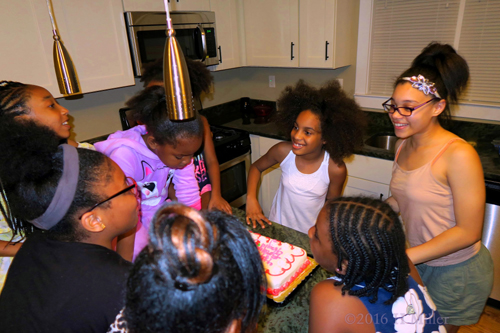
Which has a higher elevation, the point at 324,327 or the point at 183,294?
the point at 183,294

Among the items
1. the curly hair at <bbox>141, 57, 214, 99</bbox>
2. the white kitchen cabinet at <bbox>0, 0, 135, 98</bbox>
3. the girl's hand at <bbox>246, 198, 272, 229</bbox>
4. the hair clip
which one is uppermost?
the white kitchen cabinet at <bbox>0, 0, 135, 98</bbox>

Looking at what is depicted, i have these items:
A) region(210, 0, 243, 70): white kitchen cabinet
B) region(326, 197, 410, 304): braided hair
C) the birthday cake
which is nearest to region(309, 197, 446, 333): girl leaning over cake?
region(326, 197, 410, 304): braided hair

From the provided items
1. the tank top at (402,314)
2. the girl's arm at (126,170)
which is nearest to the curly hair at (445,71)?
the tank top at (402,314)

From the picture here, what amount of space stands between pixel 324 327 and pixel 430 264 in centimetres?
75

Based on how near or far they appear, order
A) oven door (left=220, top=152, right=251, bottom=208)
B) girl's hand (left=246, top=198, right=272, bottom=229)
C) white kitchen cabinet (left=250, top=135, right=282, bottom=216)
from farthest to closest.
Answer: white kitchen cabinet (left=250, top=135, right=282, bottom=216) < oven door (left=220, top=152, right=251, bottom=208) < girl's hand (left=246, top=198, right=272, bottom=229)

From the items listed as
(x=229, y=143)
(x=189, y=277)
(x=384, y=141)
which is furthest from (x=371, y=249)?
(x=384, y=141)

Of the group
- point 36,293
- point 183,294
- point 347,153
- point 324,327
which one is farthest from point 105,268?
point 347,153

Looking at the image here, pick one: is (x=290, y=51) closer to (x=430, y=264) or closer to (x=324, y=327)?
(x=430, y=264)

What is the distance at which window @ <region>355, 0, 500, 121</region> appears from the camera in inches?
91.0

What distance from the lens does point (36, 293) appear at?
0.75m

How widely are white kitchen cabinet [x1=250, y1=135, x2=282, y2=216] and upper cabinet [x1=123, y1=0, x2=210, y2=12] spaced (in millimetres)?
1229

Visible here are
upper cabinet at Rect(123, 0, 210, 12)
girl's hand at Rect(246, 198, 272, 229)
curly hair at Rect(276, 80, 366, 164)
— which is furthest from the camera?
upper cabinet at Rect(123, 0, 210, 12)

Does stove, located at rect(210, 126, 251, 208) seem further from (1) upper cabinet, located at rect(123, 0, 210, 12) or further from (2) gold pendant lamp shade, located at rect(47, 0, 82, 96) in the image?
(2) gold pendant lamp shade, located at rect(47, 0, 82, 96)

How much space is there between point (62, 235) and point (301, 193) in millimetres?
1292
